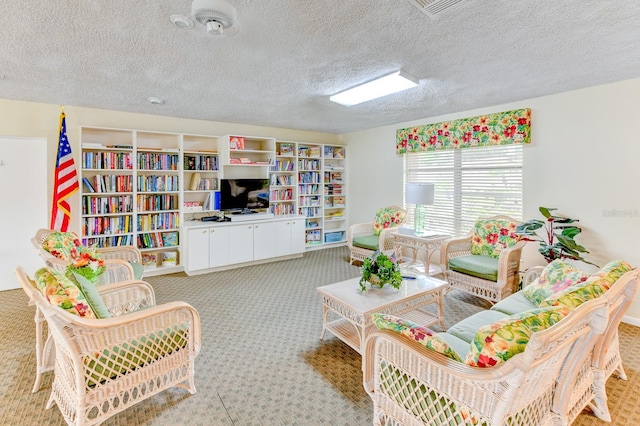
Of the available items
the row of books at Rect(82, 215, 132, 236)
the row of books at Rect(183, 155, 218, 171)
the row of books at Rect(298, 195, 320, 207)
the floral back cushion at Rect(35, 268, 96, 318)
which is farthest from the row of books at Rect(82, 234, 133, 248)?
the floral back cushion at Rect(35, 268, 96, 318)

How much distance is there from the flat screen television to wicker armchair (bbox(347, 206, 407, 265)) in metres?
Answer: 1.59

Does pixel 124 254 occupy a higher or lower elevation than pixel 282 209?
lower

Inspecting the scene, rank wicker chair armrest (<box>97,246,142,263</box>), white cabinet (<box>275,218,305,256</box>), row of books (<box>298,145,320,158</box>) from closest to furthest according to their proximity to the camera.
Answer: wicker chair armrest (<box>97,246,142,263</box>) → white cabinet (<box>275,218,305,256</box>) → row of books (<box>298,145,320,158</box>)

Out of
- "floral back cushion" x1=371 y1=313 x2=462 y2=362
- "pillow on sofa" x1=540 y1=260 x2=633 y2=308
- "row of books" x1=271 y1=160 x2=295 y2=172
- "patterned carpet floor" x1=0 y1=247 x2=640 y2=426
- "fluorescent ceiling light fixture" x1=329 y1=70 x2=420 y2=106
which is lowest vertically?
"patterned carpet floor" x1=0 y1=247 x2=640 y2=426

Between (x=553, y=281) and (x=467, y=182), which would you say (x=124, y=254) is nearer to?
(x=553, y=281)

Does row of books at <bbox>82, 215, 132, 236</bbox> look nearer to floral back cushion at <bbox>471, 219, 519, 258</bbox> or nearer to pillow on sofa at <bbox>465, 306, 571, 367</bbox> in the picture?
pillow on sofa at <bbox>465, 306, 571, 367</bbox>

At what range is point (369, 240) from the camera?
4785 millimetres

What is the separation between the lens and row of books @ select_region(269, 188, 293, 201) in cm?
566

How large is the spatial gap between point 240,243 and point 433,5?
156 inches

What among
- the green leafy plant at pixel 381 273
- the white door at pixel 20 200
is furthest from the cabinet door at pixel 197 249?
the green leafy plant at pixel 381 273

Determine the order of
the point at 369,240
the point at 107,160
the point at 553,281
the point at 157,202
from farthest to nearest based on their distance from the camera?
1. the point at 369,240
2. the point at 157,202
3. the point at 107,160
4. the point at 553,281

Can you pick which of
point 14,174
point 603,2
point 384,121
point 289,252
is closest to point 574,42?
point 603,2

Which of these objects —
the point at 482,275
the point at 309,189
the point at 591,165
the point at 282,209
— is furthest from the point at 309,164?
the point at 591,165

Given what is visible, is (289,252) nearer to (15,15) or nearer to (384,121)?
(384,121)
